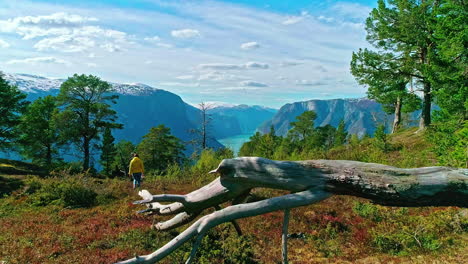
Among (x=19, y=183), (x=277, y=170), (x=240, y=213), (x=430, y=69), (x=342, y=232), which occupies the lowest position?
(x=19, y=183)

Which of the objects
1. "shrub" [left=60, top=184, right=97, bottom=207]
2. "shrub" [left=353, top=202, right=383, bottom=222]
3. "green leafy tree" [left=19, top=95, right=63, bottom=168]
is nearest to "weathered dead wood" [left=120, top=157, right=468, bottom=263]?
"shrub" [left=353, top=202, right=383, bottom=222]

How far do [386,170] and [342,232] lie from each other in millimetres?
6745

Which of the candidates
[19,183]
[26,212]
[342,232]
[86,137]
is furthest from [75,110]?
[342,232]

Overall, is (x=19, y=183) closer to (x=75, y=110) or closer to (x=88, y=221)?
(x=88, y=221)

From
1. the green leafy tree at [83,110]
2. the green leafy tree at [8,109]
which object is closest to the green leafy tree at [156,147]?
the green leafy tree at [83,110]

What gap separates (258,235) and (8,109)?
37175 mm


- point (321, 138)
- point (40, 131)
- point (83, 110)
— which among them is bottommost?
point (321, 138)

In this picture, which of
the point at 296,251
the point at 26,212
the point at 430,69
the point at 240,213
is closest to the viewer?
the point at 240,213

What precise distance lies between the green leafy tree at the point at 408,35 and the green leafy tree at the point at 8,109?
40630 mm

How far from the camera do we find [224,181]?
4.73 metres

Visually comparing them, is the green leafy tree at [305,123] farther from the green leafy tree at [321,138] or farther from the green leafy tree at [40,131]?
the green leafy tree at [40,131]

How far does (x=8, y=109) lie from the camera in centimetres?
3428

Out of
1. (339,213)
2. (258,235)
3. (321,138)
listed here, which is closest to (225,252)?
(258,235)

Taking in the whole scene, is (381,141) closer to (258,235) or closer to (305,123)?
(258,235)
